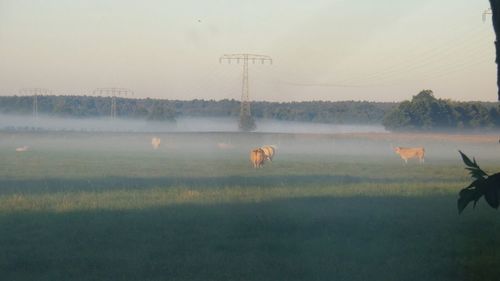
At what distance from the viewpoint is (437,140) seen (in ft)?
186

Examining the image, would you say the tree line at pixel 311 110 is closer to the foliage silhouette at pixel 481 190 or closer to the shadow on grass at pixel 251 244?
the shadow on grass at pixel 251 244

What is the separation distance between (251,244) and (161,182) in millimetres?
12169

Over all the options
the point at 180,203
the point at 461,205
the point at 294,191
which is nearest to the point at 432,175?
the point at 294,191

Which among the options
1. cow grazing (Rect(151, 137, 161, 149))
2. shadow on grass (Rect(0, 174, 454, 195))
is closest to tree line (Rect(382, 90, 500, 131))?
cow grazing (Rect(151, 137, 161, 149))

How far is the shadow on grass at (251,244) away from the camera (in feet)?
31.8

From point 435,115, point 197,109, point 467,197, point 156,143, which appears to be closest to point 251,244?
point 467,197

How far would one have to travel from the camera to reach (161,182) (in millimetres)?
23375

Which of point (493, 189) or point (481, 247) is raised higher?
point (493, 189)

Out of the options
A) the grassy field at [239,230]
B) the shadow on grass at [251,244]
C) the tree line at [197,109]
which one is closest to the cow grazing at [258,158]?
the grassy field at [239,230]

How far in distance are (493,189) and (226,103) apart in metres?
95.1

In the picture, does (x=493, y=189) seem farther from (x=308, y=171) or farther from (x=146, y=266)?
(x=308, y=171)

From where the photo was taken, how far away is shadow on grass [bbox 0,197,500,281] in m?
9.68

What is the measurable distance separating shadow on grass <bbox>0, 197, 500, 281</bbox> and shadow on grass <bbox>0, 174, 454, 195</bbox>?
5782 millimetres

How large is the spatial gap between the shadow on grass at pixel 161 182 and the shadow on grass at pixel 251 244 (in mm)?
5782
